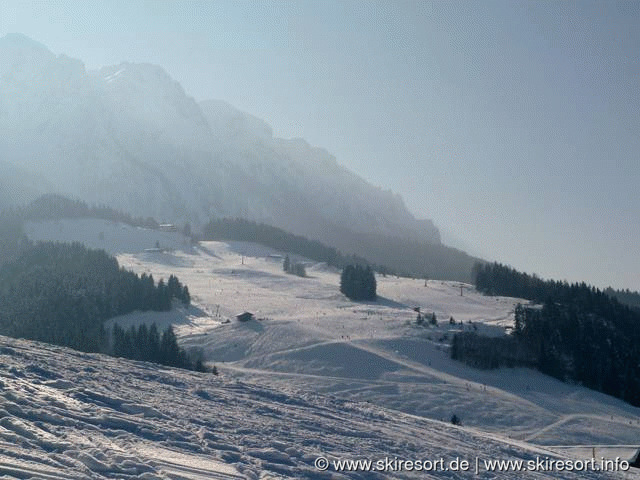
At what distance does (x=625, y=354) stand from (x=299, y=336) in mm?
36476

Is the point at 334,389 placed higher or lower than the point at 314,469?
lower

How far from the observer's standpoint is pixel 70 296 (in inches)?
3238

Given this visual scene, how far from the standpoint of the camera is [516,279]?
128 meters

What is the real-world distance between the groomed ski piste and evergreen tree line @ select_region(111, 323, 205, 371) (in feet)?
13.5

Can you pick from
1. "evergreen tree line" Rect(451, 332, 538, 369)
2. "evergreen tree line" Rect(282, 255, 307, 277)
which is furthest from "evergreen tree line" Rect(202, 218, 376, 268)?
"evergreen tree line" Rect(451, 332, 538, 369)

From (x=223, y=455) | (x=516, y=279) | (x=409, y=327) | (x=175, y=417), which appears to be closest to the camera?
(x=223, y=455)

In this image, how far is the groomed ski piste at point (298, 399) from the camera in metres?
17.9

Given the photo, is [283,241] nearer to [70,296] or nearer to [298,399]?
[70,296]

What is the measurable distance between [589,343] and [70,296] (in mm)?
56841

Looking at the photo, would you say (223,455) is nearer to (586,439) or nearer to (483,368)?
(586,439)

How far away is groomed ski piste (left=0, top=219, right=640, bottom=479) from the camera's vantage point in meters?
17.9

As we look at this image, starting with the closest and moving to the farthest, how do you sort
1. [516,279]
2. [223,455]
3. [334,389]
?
[223,455] → [334,389] → [516,279]

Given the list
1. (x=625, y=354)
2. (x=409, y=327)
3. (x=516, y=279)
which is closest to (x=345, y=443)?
(x=409, y=327)

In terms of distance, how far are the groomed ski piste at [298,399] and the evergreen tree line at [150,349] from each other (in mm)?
4117
